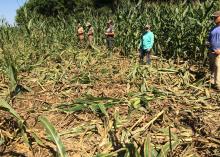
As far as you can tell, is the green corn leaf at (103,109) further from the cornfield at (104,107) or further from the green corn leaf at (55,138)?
the green corn leaf at (55,138)

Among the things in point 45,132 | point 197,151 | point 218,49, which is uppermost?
point 218,49

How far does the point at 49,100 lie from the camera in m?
5.33

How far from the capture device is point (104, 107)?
4605 millimetres

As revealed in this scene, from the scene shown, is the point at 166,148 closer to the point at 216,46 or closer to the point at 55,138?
the point at 55,138

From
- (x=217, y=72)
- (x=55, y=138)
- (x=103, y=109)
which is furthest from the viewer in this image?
(x=217, y=72)

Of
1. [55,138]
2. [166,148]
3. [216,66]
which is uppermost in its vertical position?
[216,66]

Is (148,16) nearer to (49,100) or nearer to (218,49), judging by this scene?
(218,49)

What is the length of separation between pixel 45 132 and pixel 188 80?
3287 millimetres

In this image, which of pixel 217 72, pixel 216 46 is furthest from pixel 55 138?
pixel 216 46

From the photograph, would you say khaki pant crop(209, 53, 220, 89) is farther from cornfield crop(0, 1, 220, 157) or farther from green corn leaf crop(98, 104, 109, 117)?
green corn leaf crop(98, 104, 109, 117)

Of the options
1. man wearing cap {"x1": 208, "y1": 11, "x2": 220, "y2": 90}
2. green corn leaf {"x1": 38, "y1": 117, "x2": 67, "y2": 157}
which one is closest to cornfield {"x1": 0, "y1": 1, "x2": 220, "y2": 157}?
green corn leaf {"x1": 38, "y1": 117, "x2": 67, "y2": 157}

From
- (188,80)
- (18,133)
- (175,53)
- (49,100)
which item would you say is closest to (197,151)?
(18,133)

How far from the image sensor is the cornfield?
3883 mm

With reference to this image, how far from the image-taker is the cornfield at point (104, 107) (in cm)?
388
